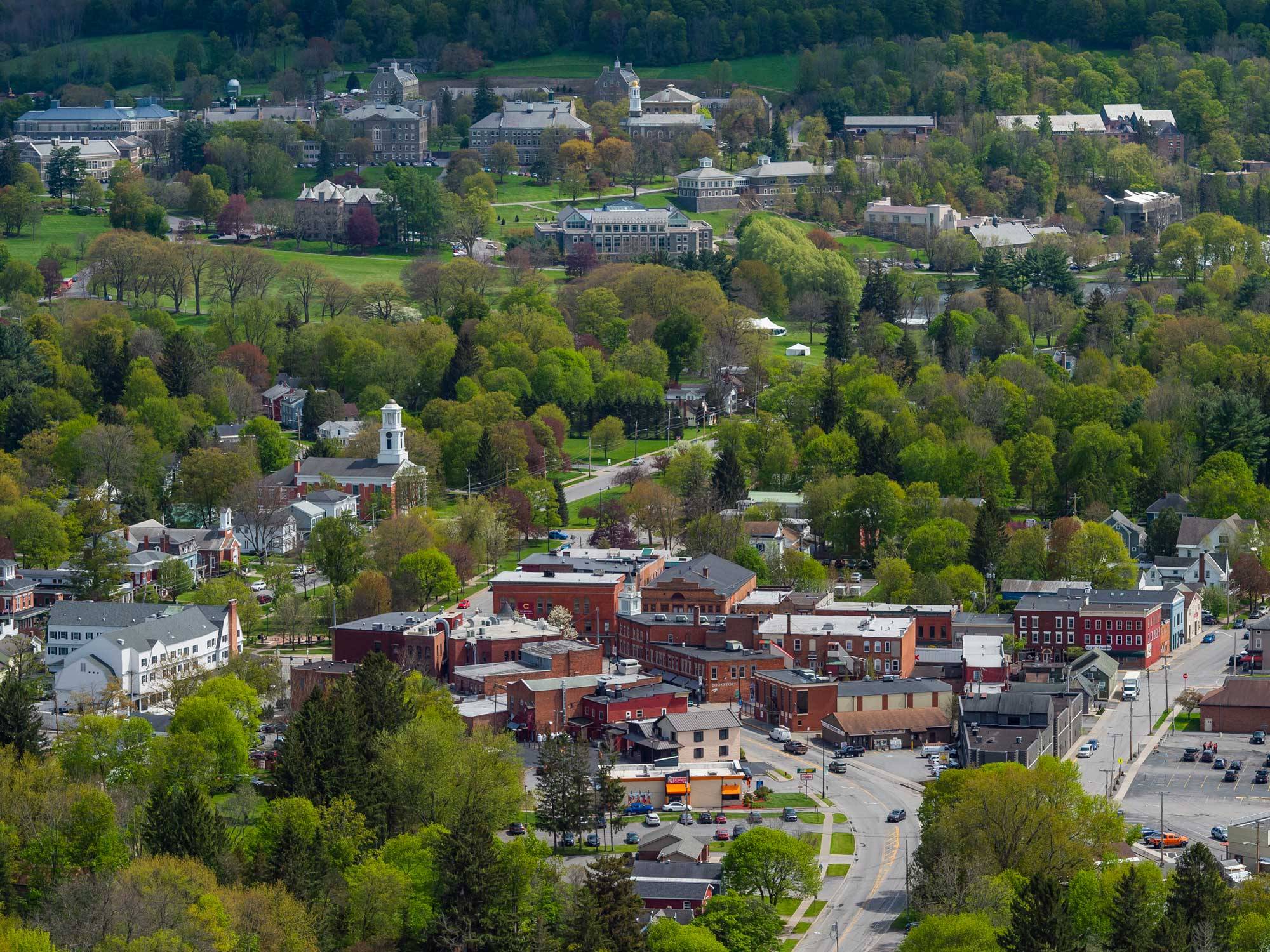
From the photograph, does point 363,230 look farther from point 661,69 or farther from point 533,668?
point 533,668

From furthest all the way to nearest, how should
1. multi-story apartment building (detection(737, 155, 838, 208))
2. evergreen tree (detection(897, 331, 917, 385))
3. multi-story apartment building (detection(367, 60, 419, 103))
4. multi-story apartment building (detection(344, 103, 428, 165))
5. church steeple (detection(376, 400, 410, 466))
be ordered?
multi-story apartment building (detection(367, 60, 419, 103)) < multi-story apartment building (detection(344, 103, 428, 165)) < multi-story apartment building (detection(737, 155, 838, 208)) < evergreen tree (detection(897, 331, 917, 385)) < church steeple (detection(376, 400, 410, 466))

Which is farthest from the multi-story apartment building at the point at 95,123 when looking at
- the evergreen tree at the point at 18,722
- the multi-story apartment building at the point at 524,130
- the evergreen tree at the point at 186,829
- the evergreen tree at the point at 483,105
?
the evergreen tree at the point at 186,829

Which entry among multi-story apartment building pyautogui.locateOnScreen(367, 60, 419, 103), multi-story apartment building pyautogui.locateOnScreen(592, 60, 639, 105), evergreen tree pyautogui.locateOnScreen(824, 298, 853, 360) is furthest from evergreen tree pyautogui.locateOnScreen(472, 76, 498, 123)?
evergreen tree pyautogui.locateOnScreen(824, 298, 853, 360)

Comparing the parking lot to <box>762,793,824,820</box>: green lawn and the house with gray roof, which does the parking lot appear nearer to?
<box>762,793,824,820</box>: green lawn

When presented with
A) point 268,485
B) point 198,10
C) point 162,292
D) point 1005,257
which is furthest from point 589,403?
point 198,10

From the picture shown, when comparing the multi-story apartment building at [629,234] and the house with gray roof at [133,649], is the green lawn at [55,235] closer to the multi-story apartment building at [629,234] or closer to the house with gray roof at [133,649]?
the multi-story apartment building at [629,234]

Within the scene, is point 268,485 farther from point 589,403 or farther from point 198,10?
point 198,10

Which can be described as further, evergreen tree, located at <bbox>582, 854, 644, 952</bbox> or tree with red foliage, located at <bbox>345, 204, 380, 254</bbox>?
tree with red foliage, located at <bbox>345, 204, 380, 254</bbox>
